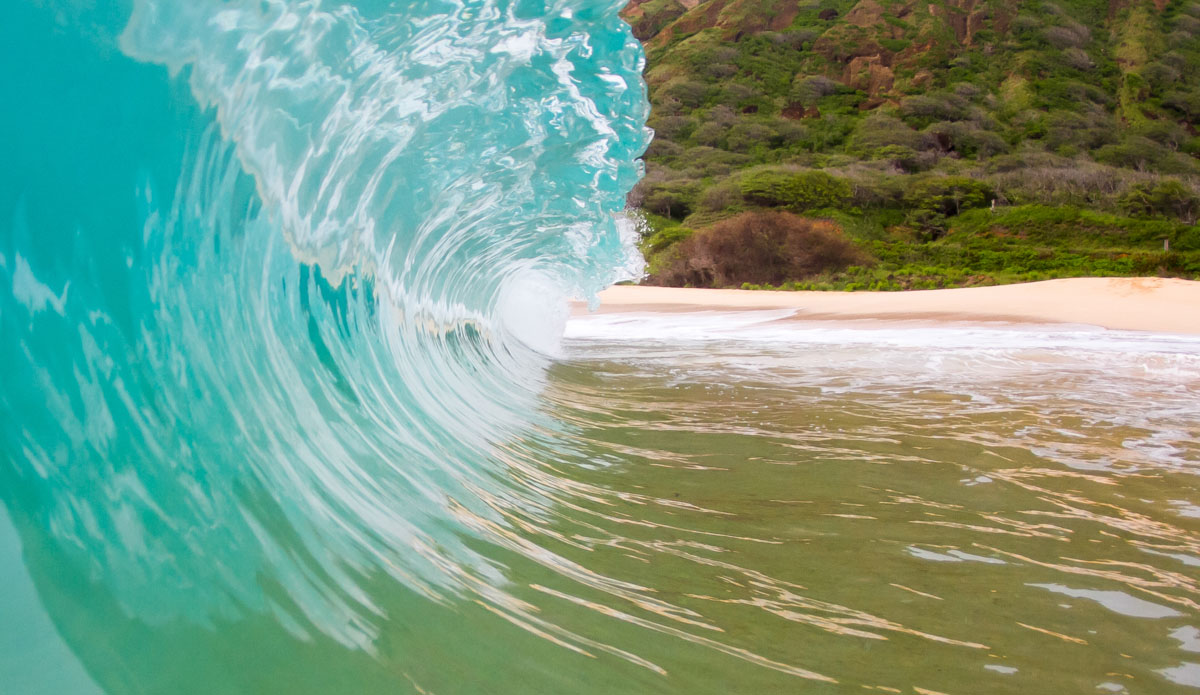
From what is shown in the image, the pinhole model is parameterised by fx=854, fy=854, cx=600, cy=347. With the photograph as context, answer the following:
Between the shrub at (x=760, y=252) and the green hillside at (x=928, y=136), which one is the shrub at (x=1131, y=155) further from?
the shrub at (x=760, y=252)

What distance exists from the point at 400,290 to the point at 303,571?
370 cm

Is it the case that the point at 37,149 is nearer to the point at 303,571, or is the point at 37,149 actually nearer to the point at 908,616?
the point at 303,571

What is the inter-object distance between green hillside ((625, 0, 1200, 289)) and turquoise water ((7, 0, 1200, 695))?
941 inches

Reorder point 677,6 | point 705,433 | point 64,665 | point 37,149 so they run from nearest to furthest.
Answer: point 64,665 → point 37,149 → point 705,433 → point 677,6

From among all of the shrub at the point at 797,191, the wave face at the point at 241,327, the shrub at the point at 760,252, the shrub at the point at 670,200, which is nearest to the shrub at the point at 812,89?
the shrub at the point at 670,200

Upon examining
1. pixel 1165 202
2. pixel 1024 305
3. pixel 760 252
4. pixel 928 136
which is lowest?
pixel 1165 202

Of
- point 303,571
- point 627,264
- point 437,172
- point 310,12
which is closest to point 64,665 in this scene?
point 303,571

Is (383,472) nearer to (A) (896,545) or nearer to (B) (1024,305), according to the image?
(A) (896,545)

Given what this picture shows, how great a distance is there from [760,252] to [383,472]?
29568mm

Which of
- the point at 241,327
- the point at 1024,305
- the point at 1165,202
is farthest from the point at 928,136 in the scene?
the point at 241,327

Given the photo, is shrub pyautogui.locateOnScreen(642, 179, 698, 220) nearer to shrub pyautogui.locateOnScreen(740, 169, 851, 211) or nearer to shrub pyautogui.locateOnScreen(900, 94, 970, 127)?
shrub pyautogui.locateOnScreen(740, 169, 851, 211)

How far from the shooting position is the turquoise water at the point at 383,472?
50.5 inches

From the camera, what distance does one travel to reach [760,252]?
1222 inches

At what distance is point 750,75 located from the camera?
203 ft
